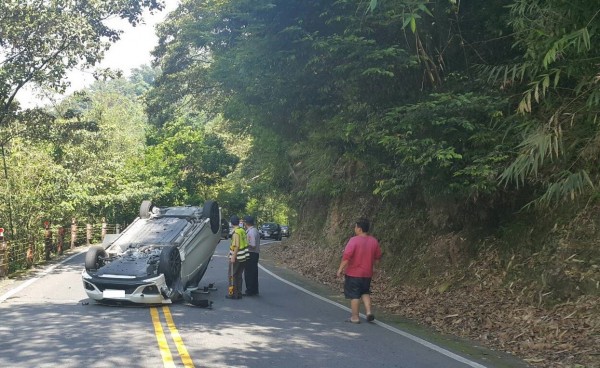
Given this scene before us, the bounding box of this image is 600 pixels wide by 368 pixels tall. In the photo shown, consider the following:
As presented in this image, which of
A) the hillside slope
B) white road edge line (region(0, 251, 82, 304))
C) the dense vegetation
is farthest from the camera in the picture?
white road edge line (region(0, 251, 82, 304))

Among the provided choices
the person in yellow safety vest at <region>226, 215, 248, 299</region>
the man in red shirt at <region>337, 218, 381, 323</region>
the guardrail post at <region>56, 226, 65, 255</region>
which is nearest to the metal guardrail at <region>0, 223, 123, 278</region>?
the guardrail post at <region>56, 226, 65, 255</region>

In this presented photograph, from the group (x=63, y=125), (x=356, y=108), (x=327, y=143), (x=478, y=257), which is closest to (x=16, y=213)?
(x=63, y=125)

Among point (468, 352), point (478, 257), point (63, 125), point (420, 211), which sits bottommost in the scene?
point (468, 352)

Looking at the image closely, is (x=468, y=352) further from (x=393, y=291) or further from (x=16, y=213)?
(x=16, y=213)

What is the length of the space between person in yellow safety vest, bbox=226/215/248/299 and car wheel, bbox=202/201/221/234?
54 centimetres

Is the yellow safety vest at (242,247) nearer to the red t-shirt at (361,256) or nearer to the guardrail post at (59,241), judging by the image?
the red t-shirt at (361,256)

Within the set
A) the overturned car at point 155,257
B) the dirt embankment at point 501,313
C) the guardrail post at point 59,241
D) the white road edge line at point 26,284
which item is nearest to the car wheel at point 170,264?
the overturned car at point 155,257

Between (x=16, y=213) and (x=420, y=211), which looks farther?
(x=16, y=213)

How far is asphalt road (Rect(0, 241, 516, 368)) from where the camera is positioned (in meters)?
7.02

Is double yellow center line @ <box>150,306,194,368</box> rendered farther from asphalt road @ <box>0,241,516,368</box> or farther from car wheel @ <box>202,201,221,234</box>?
car wheel @ <box>202,201,221,234</box>

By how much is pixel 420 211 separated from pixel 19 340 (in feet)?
33.3

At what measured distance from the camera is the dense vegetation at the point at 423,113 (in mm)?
8422

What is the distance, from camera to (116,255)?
11648mm

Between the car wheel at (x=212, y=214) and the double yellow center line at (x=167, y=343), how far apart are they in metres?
2.92
